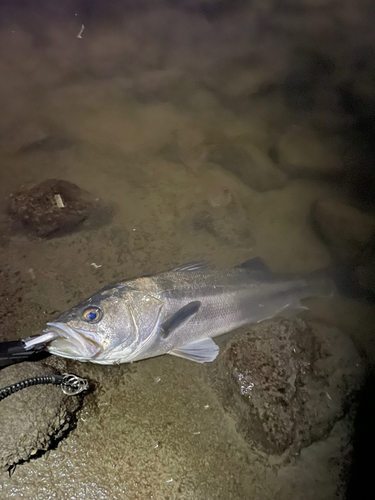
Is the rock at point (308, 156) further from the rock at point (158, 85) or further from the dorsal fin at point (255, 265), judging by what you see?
the rock at point (158, 85)

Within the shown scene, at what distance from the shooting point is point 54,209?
3.71 metres

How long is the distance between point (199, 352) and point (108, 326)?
2.70 feet

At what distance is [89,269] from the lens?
3297 mm

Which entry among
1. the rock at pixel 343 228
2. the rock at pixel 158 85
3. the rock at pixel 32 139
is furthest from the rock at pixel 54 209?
the rock at pixel 158 85

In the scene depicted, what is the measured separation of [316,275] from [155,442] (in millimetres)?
2401

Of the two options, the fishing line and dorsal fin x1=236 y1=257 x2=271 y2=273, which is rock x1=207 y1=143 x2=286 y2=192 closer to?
dorsal fin x1=236 y1=257 x2=271 y2=273

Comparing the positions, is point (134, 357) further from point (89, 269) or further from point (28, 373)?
point (89, 269)

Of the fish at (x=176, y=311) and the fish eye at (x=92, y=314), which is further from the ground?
the fish eye at (x=92, y=314)

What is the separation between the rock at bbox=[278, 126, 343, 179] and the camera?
15.7 feet

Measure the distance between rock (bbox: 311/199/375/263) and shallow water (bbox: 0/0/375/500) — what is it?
6.4 inches

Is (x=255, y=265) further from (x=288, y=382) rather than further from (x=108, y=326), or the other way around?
(x=108, y=326)

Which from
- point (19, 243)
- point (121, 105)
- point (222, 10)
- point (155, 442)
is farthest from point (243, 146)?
point (222, 10)

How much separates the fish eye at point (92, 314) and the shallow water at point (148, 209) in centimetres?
47

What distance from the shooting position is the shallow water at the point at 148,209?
225 centimetres
